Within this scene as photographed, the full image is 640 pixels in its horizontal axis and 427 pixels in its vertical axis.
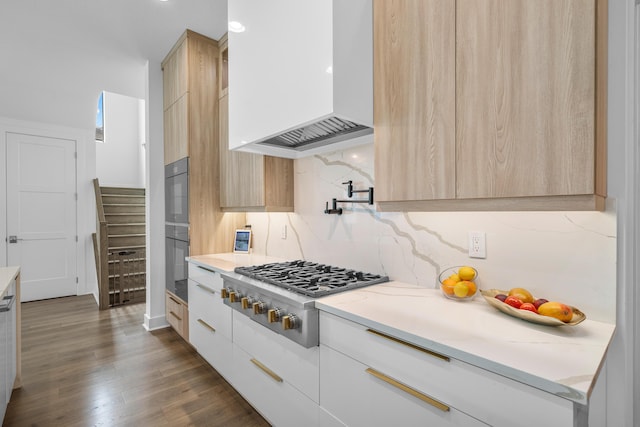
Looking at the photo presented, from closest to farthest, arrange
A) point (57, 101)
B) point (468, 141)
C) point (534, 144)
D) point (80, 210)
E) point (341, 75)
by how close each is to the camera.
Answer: point (534, 144) < point (468, 141) < point (341, 75) < point (57, 101) < point (80, 210)

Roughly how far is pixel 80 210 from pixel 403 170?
5540 mm

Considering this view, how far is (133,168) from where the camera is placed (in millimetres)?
7219

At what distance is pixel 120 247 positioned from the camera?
5.10 meters

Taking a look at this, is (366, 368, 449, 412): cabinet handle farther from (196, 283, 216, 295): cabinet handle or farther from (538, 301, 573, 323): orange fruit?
(196, 283, 216, 295): cabinet handle

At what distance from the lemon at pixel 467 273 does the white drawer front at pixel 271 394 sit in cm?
88

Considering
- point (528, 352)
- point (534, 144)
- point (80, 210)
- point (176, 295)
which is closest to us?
point (528, 352)

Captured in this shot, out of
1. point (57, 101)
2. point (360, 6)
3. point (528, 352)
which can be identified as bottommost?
point (528, 352)

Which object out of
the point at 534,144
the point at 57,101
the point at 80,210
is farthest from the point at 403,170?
the point at 80,210

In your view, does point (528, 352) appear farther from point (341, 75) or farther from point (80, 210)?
point (80, 210)

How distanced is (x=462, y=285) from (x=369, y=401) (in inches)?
23.8

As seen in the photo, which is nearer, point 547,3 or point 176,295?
point 547,3

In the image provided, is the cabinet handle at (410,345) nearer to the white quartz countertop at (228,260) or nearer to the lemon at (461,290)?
the lemon at (461,290)

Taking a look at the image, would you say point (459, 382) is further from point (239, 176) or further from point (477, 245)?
point (239, 176)

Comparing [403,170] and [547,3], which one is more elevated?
[547,3]
